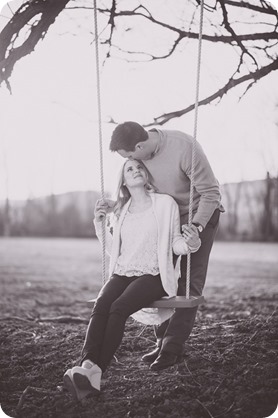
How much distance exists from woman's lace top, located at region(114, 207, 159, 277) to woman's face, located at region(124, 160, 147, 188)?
0.43 ft

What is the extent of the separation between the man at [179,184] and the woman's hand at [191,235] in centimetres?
7

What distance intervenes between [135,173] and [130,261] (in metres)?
0.39

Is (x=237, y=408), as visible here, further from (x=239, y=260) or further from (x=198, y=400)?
(x=239, y=260)

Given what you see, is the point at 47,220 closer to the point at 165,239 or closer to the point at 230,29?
the point at 230,29

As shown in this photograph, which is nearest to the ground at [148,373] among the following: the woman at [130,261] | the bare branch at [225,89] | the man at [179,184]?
the man at [179,184]

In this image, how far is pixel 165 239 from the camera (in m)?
2.63

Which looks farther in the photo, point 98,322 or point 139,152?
point 139,152

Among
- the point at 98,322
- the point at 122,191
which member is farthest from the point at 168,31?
the point at 98,322

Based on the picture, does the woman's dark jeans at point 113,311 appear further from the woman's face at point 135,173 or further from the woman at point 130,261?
the woman's face at point 135,173

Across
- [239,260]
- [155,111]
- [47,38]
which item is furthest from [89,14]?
[239,260]

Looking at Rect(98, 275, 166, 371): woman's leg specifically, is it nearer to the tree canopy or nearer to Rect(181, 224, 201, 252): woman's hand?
Rect(181, 224, 201, 252): woman's hand

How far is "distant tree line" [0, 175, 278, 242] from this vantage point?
14.8ft

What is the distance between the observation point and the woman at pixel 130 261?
2.43 metres

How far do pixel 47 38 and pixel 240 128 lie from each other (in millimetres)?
1185
